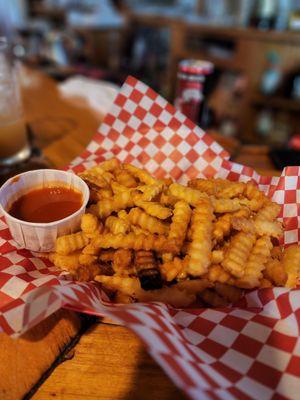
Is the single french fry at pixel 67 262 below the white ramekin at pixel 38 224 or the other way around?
below

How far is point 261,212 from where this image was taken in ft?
3.99

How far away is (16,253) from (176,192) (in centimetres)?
61

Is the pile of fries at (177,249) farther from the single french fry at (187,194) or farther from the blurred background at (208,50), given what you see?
the blurred background at (208,50)

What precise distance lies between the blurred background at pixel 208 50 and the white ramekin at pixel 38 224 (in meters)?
1.74

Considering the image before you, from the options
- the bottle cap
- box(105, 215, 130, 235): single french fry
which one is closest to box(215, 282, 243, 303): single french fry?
box(105, 215, 130, 235): single french fry

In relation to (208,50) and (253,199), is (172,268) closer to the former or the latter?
(253,199)

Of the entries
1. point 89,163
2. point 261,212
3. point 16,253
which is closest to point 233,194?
point 261,212

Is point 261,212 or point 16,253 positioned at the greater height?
point 261,212

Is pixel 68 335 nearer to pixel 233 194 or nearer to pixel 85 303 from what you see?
pixel 85 303

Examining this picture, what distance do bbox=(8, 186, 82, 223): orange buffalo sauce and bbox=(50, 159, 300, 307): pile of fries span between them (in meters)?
0.09

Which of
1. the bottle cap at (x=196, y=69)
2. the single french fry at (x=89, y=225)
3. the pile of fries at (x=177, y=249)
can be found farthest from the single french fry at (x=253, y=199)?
the bottle cap at (x=196, y=69)

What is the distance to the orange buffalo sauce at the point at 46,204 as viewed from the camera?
119 cm

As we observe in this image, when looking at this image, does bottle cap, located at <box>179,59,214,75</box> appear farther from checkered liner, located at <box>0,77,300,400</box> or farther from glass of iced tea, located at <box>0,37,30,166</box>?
glass of iced tea, located at <box>0,37,30,166</box>

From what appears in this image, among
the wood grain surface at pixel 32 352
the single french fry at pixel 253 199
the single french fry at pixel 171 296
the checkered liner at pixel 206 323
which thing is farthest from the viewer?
the single french fry at pixel 253 199
